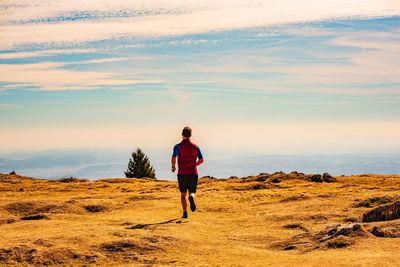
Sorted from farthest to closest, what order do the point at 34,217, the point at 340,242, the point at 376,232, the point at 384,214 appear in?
1. the point at 34,217
2. the point at 384,214
3. the point at 376,232
4. the point at 340,242

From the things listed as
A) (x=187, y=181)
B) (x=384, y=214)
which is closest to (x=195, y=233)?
(x=187, y=181)

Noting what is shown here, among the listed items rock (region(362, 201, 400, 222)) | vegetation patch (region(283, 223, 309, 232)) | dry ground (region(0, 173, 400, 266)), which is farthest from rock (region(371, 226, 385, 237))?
vegetation patch (region(283, 223, 309, 232))

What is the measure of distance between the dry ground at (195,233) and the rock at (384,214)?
2.69 feet

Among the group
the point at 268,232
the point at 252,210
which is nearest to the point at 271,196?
the point at 252,210

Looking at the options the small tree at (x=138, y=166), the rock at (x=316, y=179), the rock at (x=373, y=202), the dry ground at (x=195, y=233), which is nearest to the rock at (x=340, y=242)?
the dry ground at (x=195, y=233)

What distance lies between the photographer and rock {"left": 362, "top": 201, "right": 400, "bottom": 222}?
12.4m

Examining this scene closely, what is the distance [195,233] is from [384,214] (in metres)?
6.23

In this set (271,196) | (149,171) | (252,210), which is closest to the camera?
(252,210)

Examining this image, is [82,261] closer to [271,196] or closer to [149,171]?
[271,196]

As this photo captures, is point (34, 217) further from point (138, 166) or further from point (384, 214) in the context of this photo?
point (138, 166)

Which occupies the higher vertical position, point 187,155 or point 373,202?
point 187,155

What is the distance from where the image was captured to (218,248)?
10242 millimetres

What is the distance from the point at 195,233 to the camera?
11836 millimetres

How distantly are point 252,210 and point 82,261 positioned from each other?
359 inches
